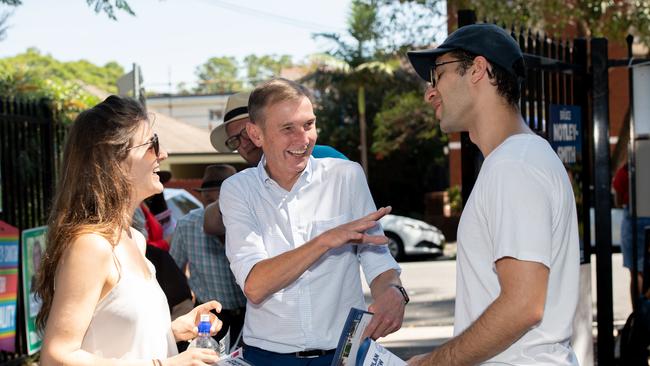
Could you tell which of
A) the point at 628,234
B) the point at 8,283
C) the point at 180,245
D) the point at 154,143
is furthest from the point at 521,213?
the point at 628,234

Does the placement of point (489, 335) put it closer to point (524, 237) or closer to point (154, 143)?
point (524, 237)

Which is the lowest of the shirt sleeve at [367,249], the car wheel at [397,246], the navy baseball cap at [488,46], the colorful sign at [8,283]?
the car wheel at [397,246]

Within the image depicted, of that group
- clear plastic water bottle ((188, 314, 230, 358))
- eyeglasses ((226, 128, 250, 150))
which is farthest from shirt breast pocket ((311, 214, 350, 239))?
eyeglasses ((226, 128, 250, 150))

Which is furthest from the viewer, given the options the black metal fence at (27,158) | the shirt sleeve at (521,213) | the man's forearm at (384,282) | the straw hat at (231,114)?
the black metal fence at (27,158)

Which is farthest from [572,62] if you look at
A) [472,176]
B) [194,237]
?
[194,237]

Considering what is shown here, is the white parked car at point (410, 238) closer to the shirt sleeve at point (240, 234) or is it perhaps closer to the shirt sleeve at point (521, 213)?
the shirt sleeve at point (240, 234)

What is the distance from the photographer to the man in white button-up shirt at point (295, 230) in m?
3.25

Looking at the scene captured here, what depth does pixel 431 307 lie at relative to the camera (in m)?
12.1

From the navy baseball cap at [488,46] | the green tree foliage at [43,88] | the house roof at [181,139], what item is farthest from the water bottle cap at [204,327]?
the house roof at [181,139]

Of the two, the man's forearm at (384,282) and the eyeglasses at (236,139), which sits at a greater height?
the eyeglasses at (236,139)

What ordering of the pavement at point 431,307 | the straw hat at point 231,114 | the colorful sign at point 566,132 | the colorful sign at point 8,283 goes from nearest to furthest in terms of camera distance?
the straw hat at point 231,114
the colorful sign at point 566,132
the colorful sign at point 8,283
the pavement at point 431,307

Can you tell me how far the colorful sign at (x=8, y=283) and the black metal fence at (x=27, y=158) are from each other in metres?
0.31

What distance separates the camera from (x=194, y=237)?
5.71 m

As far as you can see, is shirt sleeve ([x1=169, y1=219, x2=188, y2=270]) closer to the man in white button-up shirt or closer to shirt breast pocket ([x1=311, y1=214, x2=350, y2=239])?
the man in white button-up shirt
